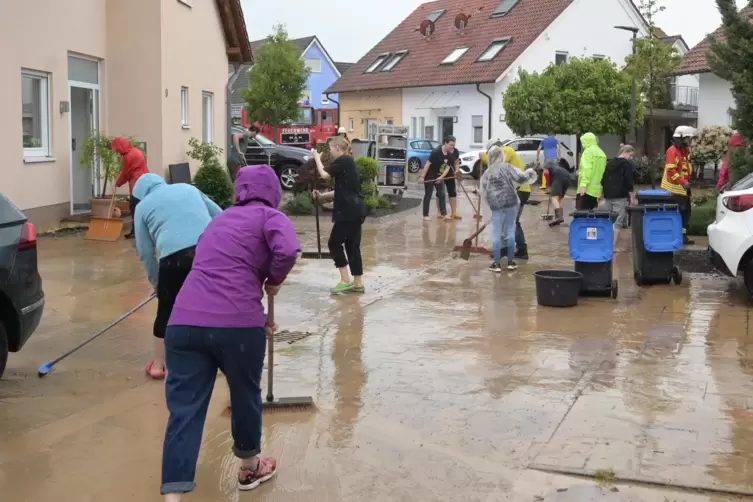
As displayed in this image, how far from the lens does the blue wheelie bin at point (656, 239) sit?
1019 centimetres

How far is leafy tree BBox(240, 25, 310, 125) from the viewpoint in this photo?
44.6 metres

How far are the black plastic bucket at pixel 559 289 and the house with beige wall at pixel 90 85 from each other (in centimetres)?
805

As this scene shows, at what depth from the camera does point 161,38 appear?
16375 mm

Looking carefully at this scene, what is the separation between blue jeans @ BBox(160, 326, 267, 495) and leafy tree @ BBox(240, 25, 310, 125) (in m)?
40.6

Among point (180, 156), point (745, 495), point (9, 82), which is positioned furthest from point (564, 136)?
point (745, 495)

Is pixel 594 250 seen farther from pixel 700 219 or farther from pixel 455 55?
pixel 455 55

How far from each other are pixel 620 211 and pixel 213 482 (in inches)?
353

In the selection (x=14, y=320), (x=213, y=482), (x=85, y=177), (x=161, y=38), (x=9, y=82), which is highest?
(x=161, y=38)

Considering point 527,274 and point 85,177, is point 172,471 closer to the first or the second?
point 527,274

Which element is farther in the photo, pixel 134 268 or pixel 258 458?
pixel 134 268

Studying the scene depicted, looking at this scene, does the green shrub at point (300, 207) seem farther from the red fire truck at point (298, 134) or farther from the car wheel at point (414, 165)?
the red fire truck at point (298, 134)

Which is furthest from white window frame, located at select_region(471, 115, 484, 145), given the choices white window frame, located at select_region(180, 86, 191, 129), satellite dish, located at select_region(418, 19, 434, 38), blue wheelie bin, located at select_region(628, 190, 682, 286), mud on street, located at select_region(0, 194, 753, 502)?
mud on street, located at select_region(0, 194, 753, 502)

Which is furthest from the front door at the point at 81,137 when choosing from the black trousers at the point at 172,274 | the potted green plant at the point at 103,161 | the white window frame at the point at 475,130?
the white window frame at the point at 475,130

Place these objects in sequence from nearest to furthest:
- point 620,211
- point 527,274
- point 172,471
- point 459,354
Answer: point 172,471
point 459,354
point 527,274
point 620,211
